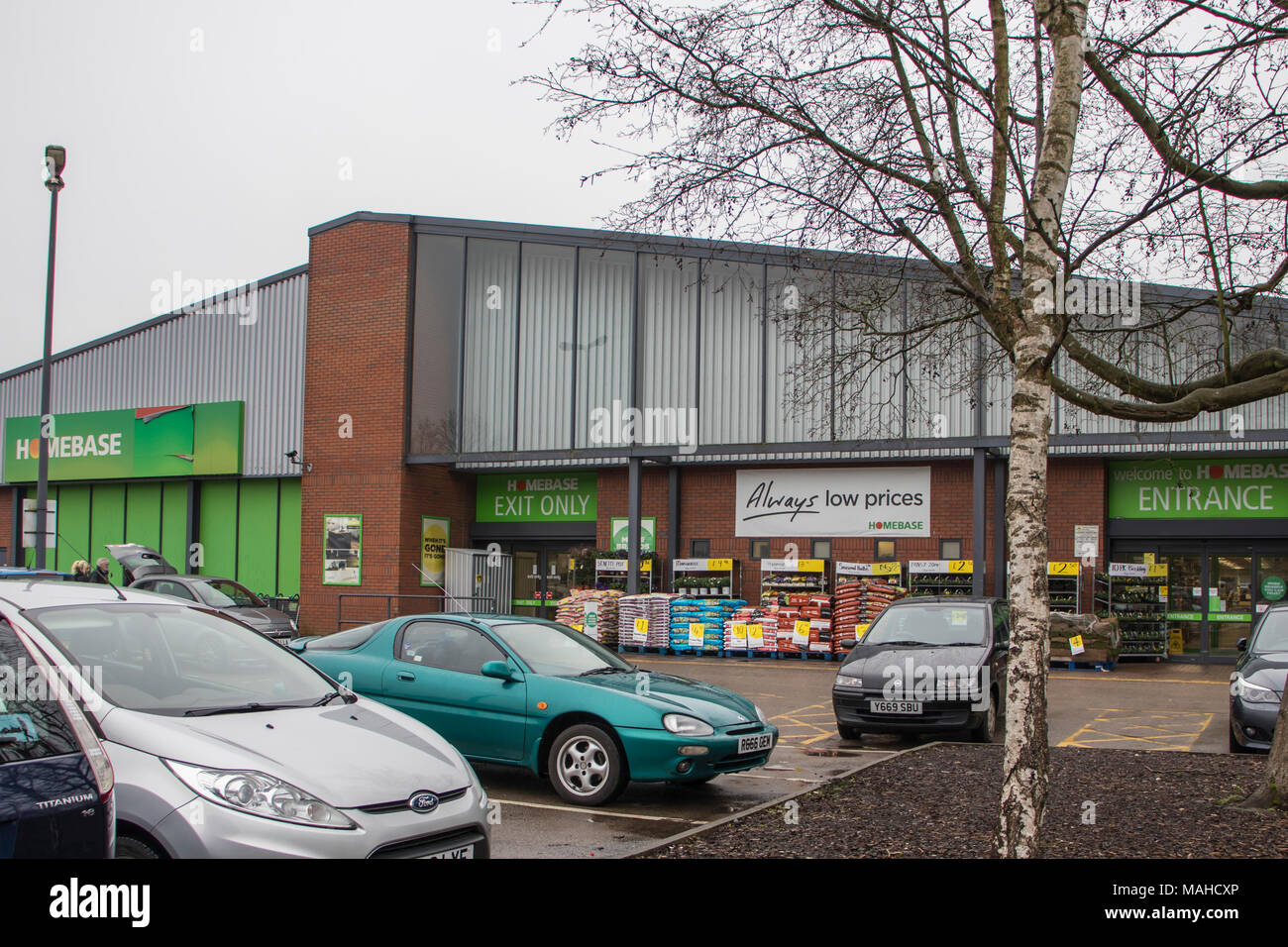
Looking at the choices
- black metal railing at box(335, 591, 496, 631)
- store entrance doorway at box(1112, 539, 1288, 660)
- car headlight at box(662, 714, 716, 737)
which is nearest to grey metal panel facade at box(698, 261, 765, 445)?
black metal railing at box(335, 591, 496, 631)

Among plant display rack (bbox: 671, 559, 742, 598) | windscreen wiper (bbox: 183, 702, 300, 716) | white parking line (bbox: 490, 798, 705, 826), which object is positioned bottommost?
white parking line (bbox: 490, 798, 705, 826)

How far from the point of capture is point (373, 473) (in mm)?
25875

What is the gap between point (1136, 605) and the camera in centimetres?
2034

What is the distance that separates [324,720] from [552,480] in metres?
21.1

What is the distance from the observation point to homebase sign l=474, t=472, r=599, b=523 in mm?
25953

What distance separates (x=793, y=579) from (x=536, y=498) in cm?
714

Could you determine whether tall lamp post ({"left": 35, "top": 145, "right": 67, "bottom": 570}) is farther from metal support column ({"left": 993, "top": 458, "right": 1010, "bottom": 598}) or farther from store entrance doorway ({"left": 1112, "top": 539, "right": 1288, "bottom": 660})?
store entrance doorway ({"left": 1112, "top": 539, "right": 1288, "bottom": 660})

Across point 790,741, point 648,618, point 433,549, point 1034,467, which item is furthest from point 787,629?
point 1034,467

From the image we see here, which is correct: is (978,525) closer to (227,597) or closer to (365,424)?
(365,424)

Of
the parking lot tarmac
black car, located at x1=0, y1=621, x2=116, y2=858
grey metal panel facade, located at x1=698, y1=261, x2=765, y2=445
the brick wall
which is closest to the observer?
black car, located at x1=0, y1=621, x2=116, y2=858

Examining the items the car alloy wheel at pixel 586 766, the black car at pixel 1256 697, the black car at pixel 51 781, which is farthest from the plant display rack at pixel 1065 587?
the black car at pixel 51 781

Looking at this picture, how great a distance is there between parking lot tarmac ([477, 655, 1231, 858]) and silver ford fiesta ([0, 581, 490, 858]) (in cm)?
82

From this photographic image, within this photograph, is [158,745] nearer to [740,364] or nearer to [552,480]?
[740,364]

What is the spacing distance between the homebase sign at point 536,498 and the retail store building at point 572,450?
61 mm
